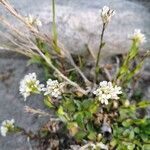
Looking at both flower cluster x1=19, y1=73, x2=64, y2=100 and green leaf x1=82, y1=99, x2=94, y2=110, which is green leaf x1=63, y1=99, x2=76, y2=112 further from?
flower cluster x1=19, y1=73, x2=64, y2=100

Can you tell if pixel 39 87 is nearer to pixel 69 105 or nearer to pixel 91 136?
pixel 69 105

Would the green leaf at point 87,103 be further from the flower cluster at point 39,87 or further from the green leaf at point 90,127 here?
the flower cluster at point 39,87

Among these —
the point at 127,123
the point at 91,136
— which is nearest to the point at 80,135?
the point at 91,136

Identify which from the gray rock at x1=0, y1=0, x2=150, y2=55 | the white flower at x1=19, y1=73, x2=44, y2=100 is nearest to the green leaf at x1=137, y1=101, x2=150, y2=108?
Answer: the gray rock at x1=0, y1=0, x2=150, y2=55

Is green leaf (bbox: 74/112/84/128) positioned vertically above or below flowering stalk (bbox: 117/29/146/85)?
below

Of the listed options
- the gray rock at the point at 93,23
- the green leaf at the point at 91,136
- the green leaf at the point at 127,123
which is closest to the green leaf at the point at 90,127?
the green leaf at the point at 91,136

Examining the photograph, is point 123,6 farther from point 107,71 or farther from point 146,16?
point 107,71

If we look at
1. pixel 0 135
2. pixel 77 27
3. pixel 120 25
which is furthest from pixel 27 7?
pixel 0 135

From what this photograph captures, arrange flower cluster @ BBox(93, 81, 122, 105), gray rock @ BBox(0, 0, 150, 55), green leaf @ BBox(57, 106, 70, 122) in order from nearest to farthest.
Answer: flower cluster @ BBox(93, 81, 122, 105), green leaf @ BBox(57, 106, 70, 122), gray rock @ BBox(0, 0, 150, 55)
